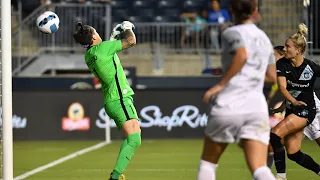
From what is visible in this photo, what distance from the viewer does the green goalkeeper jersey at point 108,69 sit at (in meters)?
10.7

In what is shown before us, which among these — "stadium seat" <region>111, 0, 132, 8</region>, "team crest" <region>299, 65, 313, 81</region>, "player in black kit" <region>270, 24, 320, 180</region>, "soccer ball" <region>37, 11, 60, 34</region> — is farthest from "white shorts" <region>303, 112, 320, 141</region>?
"stadium seat" <region>111, 0, 132, 8</region>

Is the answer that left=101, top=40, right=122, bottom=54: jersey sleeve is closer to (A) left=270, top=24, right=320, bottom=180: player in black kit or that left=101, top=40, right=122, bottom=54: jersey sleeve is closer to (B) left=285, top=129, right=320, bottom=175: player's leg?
(A) left=270, top=24, right=320, bottom=180: player in black kit

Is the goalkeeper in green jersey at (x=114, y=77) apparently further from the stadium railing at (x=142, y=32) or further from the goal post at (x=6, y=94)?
the stadium railing at (x=142, y=32)

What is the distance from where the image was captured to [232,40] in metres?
7.17

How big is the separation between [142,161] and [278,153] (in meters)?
4.86

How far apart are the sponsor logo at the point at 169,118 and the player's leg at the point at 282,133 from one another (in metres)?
9.91

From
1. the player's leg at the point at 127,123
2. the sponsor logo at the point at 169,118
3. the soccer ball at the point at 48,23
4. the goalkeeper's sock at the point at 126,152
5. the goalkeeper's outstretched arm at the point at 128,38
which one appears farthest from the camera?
the sponsor logo at the point at 169,118

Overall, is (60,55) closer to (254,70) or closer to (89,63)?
(89,63)

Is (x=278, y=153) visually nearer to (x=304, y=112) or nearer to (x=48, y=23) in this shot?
(x=304, y=112)

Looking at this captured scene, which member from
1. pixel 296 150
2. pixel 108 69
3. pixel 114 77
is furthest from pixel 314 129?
pixel 108 69

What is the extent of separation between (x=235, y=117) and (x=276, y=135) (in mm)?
3653

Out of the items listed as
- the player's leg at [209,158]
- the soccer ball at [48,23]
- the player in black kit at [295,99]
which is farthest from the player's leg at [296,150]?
the player's leg at [209,158]

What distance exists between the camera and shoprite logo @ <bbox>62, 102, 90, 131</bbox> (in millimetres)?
20906

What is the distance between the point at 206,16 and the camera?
83.4ft
